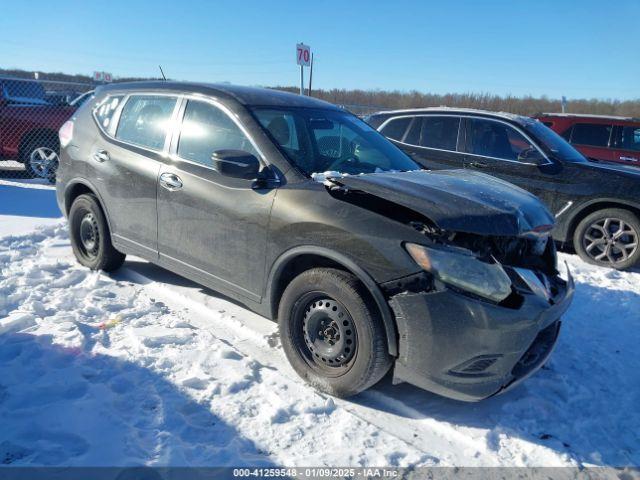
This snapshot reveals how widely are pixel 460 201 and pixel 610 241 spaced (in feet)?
14.0

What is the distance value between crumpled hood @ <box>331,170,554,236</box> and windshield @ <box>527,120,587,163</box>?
3324 millimetres

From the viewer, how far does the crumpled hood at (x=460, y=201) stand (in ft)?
8.52

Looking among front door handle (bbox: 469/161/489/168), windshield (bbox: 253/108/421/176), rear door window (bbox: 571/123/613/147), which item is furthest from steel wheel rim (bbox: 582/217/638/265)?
rear door window (bbox: 571/123/613/147)

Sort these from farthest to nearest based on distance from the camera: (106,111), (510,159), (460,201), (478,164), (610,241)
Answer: (478,164) → (510,159) → (610,241) → (106,111) → (460,201)

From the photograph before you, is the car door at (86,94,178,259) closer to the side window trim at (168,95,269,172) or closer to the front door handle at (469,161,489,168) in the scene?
the side window trim at (168,95,269,172)

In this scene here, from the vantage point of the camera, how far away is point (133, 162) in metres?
Answer: 4.03

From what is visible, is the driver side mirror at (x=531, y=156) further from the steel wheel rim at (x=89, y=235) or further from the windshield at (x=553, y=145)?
the steel wheel rim at (x=89, y=235)

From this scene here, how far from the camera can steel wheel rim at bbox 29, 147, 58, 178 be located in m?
9.20

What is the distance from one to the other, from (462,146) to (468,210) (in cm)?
438

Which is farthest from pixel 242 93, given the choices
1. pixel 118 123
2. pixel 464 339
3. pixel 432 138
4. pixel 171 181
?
pixel 432 138

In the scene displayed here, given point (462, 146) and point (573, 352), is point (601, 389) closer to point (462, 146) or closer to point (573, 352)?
point (573, 352)

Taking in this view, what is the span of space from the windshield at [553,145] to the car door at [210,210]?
452cm

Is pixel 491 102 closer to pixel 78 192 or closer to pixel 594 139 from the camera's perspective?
pixel 594 139

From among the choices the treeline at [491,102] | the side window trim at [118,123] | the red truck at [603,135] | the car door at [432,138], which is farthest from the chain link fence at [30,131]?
the treeline at [491,102]
